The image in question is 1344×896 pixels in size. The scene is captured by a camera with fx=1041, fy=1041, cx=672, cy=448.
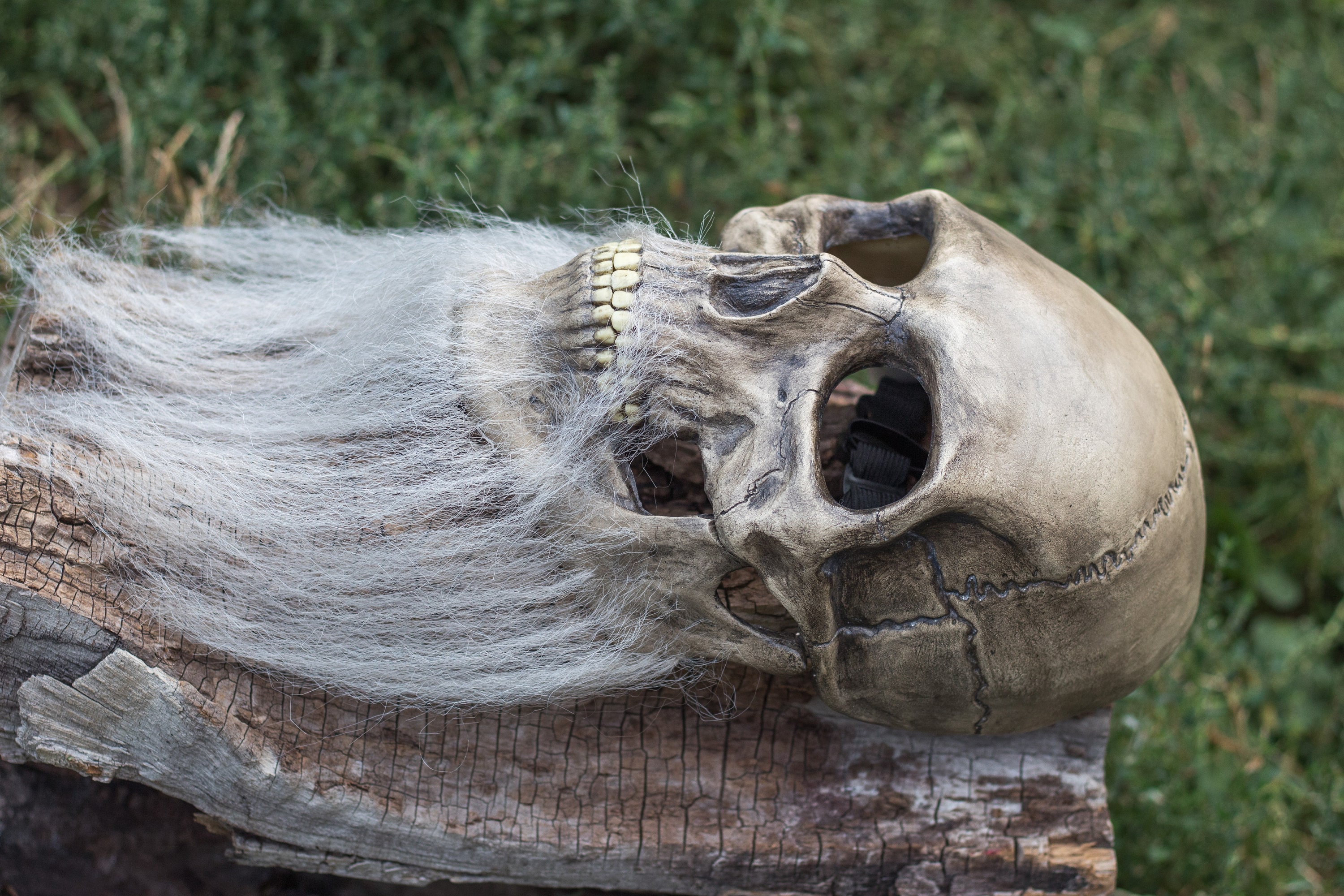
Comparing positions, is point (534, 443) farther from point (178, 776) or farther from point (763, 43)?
point (763, 43)

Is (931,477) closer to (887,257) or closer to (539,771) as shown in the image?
(887,257)

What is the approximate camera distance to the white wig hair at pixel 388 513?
5.66 feet

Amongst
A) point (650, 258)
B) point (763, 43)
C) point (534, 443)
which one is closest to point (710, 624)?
point (534, 443)

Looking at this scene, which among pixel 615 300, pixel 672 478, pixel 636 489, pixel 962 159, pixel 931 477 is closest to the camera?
pixel 931 477

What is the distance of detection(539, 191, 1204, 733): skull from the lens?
1553mm

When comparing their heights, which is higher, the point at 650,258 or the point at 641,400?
the point at 650,258

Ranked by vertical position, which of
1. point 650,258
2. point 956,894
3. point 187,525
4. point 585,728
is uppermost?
point 650,258

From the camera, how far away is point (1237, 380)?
121 inches

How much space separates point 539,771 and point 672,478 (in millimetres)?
579

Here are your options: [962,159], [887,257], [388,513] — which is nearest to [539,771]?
[388,513]

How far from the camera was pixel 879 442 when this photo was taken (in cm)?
187

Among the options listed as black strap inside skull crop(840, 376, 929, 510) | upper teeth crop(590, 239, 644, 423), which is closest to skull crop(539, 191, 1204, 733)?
upper teeth crop(590, 239, 644, 423)

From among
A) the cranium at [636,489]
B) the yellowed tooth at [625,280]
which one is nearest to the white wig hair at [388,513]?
the cranium at [636,489]

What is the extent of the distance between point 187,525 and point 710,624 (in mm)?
890
